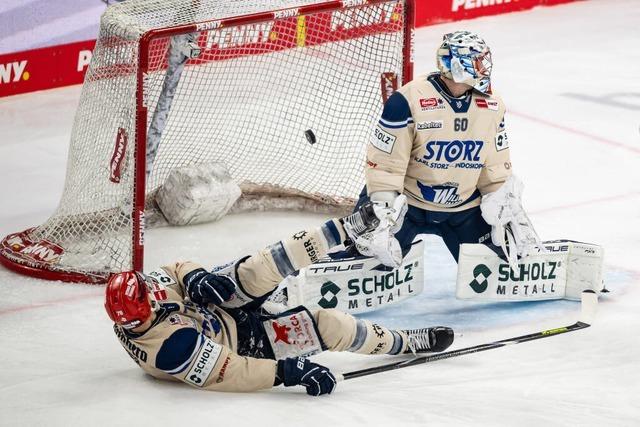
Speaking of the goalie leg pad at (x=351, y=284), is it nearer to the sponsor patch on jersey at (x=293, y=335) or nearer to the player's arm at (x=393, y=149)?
the player's arm at (x=393, y=149)

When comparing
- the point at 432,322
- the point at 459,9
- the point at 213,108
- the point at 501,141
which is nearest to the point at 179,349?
the point at 432,322

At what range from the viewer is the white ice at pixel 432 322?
4594 millimetres

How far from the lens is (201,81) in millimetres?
7680

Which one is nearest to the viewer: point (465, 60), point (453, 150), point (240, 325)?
point (240, 325)

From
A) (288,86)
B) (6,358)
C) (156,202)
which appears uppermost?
(288,86)

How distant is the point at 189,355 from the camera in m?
4.57

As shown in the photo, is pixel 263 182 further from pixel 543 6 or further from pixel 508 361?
pixel 543 6

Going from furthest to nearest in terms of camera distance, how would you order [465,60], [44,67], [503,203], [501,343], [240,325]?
[44,67], [503,203], [465,60], [501,343], [240,325]

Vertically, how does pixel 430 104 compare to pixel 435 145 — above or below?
above

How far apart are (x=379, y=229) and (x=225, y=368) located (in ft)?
3.45

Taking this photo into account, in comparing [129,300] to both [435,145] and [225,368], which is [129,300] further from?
[435,145]

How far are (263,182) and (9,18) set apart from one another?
246cm

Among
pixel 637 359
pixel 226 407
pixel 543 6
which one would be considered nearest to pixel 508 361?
pixel 637 359

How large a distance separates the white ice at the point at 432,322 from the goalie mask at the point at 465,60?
1.01 m
